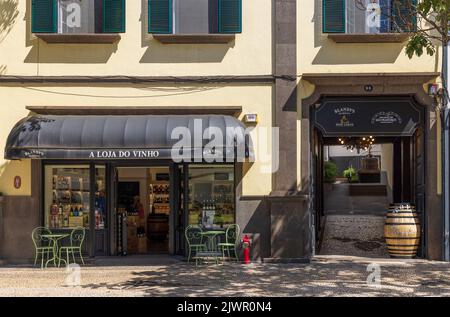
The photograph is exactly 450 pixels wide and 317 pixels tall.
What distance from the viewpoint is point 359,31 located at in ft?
46.2

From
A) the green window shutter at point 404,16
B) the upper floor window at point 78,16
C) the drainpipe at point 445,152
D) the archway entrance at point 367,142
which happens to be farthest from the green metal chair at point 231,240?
the green window shutter at point 404,16

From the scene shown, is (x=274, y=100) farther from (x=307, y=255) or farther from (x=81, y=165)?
(x=81, y=165)

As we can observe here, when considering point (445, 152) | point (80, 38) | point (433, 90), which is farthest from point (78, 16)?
point (445, 152)

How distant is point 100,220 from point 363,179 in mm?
19386

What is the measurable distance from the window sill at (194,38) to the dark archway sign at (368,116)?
2611 mm

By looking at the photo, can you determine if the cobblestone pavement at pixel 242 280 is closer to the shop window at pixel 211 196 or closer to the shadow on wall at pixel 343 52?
the shop window at pixel 211 196

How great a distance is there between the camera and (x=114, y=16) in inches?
550

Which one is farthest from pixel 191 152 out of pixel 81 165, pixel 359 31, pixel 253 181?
pixel 359 31

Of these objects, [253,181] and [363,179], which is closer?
[253,181]

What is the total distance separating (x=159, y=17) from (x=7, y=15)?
10.9ft

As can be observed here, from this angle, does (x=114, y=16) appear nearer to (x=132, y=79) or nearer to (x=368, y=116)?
(x=132, y=79)

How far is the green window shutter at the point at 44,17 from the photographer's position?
45.5 feet
